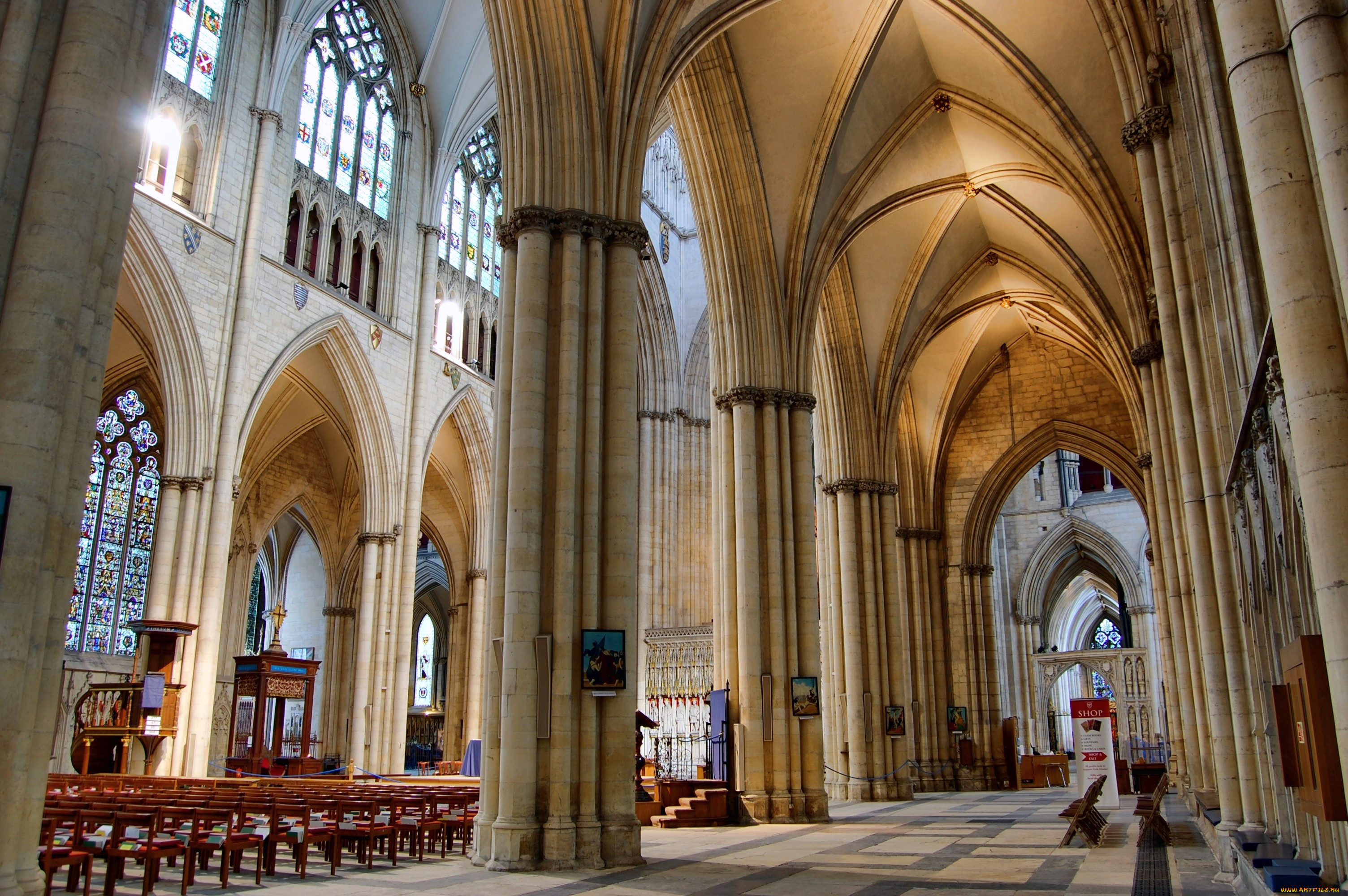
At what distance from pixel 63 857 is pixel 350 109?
20684mm

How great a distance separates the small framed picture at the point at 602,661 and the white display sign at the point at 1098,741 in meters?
8.31

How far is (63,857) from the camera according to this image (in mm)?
6605

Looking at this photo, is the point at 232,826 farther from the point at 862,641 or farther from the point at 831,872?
the point at 862,641

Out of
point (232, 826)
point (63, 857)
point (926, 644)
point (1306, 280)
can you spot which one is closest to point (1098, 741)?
point (926, 644)

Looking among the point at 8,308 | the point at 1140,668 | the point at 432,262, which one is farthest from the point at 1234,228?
the point at 1140,668

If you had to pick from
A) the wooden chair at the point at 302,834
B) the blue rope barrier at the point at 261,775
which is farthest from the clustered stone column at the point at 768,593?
the blue rope barrier at the point at 261,775

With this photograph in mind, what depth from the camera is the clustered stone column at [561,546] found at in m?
10.2

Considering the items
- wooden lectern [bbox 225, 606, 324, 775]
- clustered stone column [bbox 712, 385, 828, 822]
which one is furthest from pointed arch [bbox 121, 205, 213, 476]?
clustered stone column [bbox 712, 385, 828, 822]

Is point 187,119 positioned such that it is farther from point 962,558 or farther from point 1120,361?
point 962,558

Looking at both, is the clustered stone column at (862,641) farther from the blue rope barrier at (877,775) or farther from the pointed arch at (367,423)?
the pointed arch at (367,423)

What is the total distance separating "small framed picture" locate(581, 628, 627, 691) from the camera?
1059 cm

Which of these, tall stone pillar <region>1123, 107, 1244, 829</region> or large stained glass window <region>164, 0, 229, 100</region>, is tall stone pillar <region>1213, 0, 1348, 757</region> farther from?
large stained glass window <region>164, 0, 229, 100</region>

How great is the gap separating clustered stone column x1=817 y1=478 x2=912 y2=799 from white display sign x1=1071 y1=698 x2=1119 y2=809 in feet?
18.1

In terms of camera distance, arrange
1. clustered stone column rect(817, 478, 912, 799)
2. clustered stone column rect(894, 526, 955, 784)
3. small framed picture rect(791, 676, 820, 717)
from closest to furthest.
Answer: small framed picture rect(791, 676, 820, 717), clustered stone column rect(817, 478, 912, 799), clustered stone column rect(894, 526, 955, 784)
